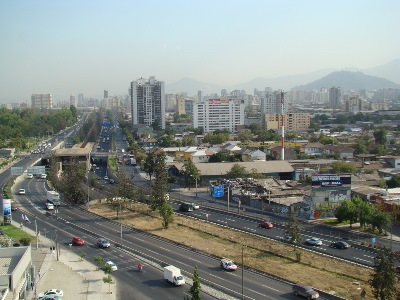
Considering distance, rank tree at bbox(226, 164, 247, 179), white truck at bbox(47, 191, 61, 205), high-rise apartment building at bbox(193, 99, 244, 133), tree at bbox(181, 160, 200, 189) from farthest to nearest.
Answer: high-rise apartment building at bbox(193, 99, 244, 133), tree at bbox(226, 164, 247, 179), tree at bbox(181, 160, 200, 189), white truck at bbox(47, 191, 61, 205)

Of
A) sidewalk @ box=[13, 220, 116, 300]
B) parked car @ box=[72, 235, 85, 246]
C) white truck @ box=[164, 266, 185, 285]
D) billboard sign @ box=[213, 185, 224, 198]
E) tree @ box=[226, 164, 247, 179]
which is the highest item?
tree @ box=[226, 164, 247, 179]

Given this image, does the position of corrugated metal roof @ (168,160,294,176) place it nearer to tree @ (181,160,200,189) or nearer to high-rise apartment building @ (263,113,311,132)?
tree @ (181,160,200,189)

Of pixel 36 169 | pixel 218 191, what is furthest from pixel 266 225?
pixel 36 169

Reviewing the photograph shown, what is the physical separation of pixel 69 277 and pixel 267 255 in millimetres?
5691

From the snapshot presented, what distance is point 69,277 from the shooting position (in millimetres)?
12492

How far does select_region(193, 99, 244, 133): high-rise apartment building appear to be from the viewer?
212 feet

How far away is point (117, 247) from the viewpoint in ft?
50.6

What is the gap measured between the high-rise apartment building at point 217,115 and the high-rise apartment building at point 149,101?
7208mm

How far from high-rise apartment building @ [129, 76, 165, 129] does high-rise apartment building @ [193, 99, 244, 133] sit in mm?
7208

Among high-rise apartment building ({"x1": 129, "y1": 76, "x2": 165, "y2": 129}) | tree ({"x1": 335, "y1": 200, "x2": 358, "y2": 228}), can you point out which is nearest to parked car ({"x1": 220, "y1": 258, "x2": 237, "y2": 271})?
tree ({"x1": 335, "y1": 200, "x2": 358, "y2": 228})

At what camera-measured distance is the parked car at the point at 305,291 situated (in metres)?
10.6

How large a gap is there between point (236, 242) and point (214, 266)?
2.71 m

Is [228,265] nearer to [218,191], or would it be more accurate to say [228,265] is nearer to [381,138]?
[218,191]

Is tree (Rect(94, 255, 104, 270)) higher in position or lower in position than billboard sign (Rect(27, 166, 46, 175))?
lower
